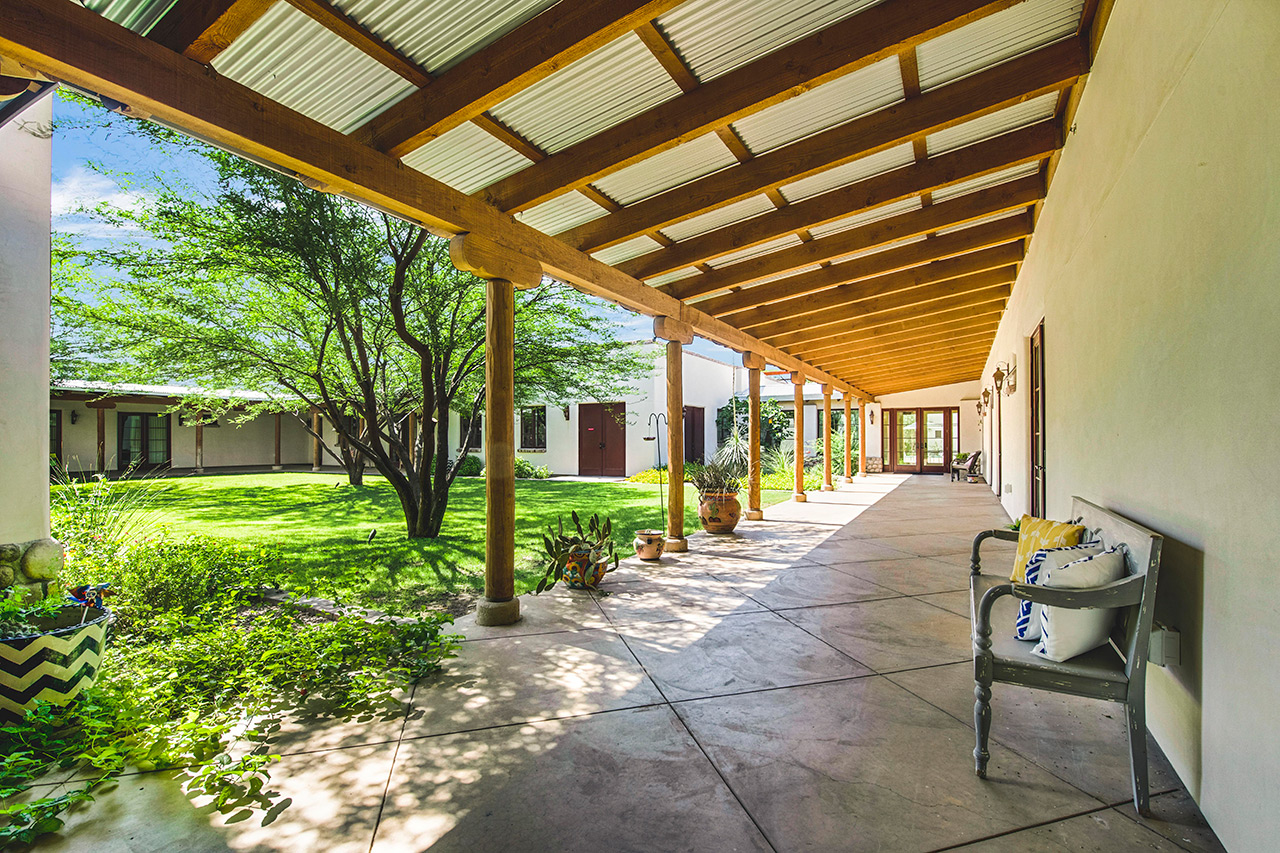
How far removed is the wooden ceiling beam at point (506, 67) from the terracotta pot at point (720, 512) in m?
5.48

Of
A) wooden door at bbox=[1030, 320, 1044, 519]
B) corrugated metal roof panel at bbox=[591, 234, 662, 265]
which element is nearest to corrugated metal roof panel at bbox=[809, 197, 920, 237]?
corrugated metal roof panel at bbox=[591, 234, 662, 265]

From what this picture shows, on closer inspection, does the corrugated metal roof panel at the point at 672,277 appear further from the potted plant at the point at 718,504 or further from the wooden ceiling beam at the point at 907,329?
the wooden ceiling beam at the point at 907,329

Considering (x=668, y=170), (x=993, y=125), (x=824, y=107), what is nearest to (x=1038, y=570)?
(x=824, y=107)

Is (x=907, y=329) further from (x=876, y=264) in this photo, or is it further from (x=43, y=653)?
(x=43, y=653)

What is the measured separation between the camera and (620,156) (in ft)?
11.3

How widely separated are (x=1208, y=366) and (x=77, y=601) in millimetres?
4640

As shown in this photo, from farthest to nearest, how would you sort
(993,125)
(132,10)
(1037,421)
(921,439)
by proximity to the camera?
(921,439) → (1037,421) → (993,125) → (132,10)

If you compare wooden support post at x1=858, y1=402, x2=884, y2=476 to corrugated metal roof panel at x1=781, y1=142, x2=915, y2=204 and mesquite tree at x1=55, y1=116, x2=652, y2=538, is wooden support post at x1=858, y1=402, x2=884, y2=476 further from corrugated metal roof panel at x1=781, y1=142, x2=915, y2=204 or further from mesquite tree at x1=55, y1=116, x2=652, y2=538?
corrugated metal roof panel at x1=781, y1=142, x2=915, y2=204

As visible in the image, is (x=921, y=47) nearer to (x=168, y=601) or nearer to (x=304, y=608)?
(x=304, y=608)

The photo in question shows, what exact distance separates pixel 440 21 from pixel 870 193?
313cm

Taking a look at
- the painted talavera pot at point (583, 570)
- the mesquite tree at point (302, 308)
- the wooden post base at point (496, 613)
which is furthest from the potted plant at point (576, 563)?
the mesquite tree at point (302, 308)

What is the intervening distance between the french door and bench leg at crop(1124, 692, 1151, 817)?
18.6m

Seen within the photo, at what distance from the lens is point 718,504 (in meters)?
7.65

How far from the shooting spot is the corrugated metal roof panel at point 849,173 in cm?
418
